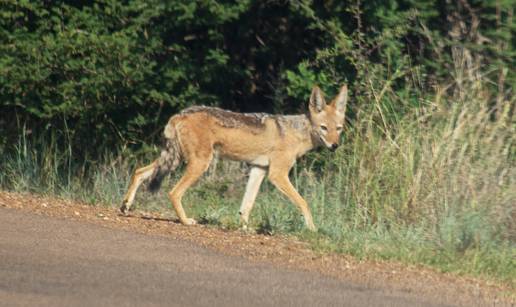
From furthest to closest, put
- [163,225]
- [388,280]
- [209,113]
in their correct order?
[209,113] → [163,225] → [388,280]

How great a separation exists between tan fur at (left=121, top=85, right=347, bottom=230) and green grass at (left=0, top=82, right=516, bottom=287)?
28 centimetres

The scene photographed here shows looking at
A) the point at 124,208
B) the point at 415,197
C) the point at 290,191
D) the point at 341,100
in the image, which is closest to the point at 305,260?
the point at 415,197

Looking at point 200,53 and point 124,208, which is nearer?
point 124,208

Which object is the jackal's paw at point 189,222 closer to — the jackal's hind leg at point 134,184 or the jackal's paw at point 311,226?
the jackal's hind leg at point 134,184

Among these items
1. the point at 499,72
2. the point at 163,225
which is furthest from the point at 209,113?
the point at 499,72

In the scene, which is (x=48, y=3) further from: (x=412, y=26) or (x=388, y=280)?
(x=388, y=280)

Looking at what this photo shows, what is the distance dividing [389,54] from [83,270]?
7097 millimetres

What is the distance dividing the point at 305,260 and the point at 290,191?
2590mm

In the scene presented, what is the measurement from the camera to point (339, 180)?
476 inches

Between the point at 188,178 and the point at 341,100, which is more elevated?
the point at 341,100

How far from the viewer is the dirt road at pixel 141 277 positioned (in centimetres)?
714

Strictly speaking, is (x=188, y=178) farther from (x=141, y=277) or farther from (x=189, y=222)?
(x=141, y=277)

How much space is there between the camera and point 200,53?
1675cm

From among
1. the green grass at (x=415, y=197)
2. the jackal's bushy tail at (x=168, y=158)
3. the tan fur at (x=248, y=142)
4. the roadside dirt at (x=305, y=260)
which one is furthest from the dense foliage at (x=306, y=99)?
the jackal's bushy tail at (x=168, y=158)
